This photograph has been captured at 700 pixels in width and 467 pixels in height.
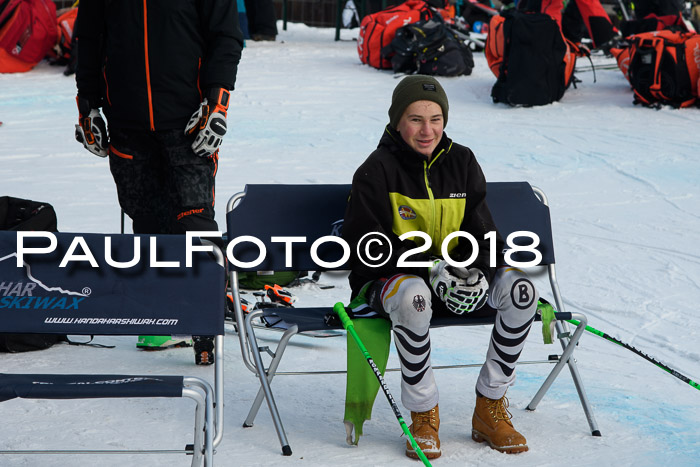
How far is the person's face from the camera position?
10.0 ft

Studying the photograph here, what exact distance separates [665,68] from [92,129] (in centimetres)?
635

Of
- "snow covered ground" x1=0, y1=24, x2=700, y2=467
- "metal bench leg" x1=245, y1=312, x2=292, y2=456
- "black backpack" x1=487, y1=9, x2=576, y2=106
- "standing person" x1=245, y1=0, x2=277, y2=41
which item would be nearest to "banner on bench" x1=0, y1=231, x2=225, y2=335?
"metal bench leg" x1=245, y1=312, x2=292, y2=456

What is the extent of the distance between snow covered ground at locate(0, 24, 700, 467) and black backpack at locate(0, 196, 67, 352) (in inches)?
2.6

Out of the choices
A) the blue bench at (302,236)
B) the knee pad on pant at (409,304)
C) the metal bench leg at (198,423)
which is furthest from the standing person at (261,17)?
the metal bench leg at (198,423)

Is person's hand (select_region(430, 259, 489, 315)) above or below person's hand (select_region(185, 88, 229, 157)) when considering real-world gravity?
below

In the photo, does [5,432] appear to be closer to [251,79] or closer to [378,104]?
[378,104]

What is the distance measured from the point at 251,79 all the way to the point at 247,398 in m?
7.21

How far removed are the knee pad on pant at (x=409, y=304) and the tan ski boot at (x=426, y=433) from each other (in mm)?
289

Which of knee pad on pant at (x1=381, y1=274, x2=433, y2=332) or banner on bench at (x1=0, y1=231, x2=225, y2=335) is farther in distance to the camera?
knee pad on pant at (x1=381, y1=274, x2=433, y2=332)

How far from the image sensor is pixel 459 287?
2850mm

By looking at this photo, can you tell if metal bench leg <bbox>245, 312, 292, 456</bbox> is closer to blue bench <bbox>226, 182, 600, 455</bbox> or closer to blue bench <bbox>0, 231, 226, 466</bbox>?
blue bench <bbox>226, 182, 600, 455</bbox>

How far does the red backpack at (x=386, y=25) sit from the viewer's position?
34.2ft

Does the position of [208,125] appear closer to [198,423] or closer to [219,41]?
[219,41]

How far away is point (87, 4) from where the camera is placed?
3.67 metres
